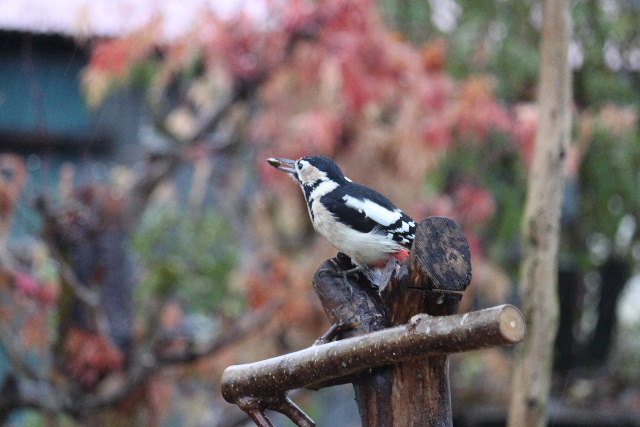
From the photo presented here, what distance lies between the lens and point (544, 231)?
3.52 m

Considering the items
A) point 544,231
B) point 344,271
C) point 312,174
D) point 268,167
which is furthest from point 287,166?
point 268,167

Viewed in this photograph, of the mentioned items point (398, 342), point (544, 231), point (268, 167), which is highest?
point (398, 342)

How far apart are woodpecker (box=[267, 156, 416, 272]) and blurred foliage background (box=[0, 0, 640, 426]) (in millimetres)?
2104

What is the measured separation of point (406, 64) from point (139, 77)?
3049 millimetres

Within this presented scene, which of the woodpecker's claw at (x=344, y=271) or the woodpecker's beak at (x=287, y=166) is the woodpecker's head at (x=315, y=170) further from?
the woodpecker's claw at (x=344, y=271)

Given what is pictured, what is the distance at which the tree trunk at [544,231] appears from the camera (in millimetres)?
3482

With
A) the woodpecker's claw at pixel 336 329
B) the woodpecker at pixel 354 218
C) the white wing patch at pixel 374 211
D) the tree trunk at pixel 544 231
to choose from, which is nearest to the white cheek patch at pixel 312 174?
the woodpecker at pixel 354 218

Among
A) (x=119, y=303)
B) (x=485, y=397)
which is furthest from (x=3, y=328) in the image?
(x=485, y=397)

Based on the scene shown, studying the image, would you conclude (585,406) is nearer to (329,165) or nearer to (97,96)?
(97,96)

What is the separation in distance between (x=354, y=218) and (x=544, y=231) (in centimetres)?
146

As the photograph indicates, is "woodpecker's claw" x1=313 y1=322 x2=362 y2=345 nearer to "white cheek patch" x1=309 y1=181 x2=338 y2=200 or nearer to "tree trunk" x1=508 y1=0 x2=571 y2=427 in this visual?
"white cheek patch" x1=309 y1=181 x2=338 y2=200

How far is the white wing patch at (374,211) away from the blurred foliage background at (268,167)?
86.4 inches

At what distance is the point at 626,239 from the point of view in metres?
8.10

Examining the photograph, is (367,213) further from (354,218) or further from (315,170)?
(315,170)
